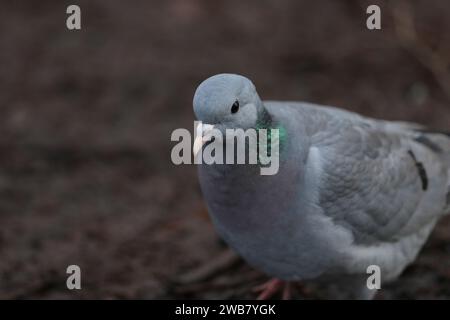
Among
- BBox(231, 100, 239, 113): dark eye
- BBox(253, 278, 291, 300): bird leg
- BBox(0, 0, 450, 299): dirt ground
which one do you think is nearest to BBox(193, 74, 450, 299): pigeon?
BBox(231, 100, 239, 113): dark eye

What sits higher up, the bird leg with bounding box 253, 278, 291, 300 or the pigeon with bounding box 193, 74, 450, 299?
the pigeon with bounding box 193, 74, 450, 299

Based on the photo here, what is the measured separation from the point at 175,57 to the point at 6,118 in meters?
1.93

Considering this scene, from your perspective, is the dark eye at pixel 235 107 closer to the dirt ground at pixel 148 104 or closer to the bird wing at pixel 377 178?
the bird wing at pixel 377 178

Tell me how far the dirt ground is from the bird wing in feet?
2.29

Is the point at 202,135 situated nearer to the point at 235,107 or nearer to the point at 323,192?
the point at 235,107

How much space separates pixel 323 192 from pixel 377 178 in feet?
1.49

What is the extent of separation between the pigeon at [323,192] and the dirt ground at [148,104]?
0.67m

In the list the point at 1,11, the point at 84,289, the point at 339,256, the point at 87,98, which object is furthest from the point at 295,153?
the point at 1,11

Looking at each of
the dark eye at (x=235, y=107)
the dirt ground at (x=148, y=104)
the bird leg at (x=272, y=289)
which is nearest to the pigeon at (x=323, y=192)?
the dark eye at (x=235, y=107)

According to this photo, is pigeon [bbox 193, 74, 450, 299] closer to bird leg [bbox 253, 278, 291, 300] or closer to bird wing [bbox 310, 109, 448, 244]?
bird wing [bbox 310, 109, 448, 244]

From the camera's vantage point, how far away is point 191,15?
8.28m

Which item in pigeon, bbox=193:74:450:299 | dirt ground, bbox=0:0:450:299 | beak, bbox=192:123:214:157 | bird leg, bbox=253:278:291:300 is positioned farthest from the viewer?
dirt ground, bbox=0:0:450:299

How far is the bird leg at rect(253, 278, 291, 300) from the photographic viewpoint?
5020 millimetres
